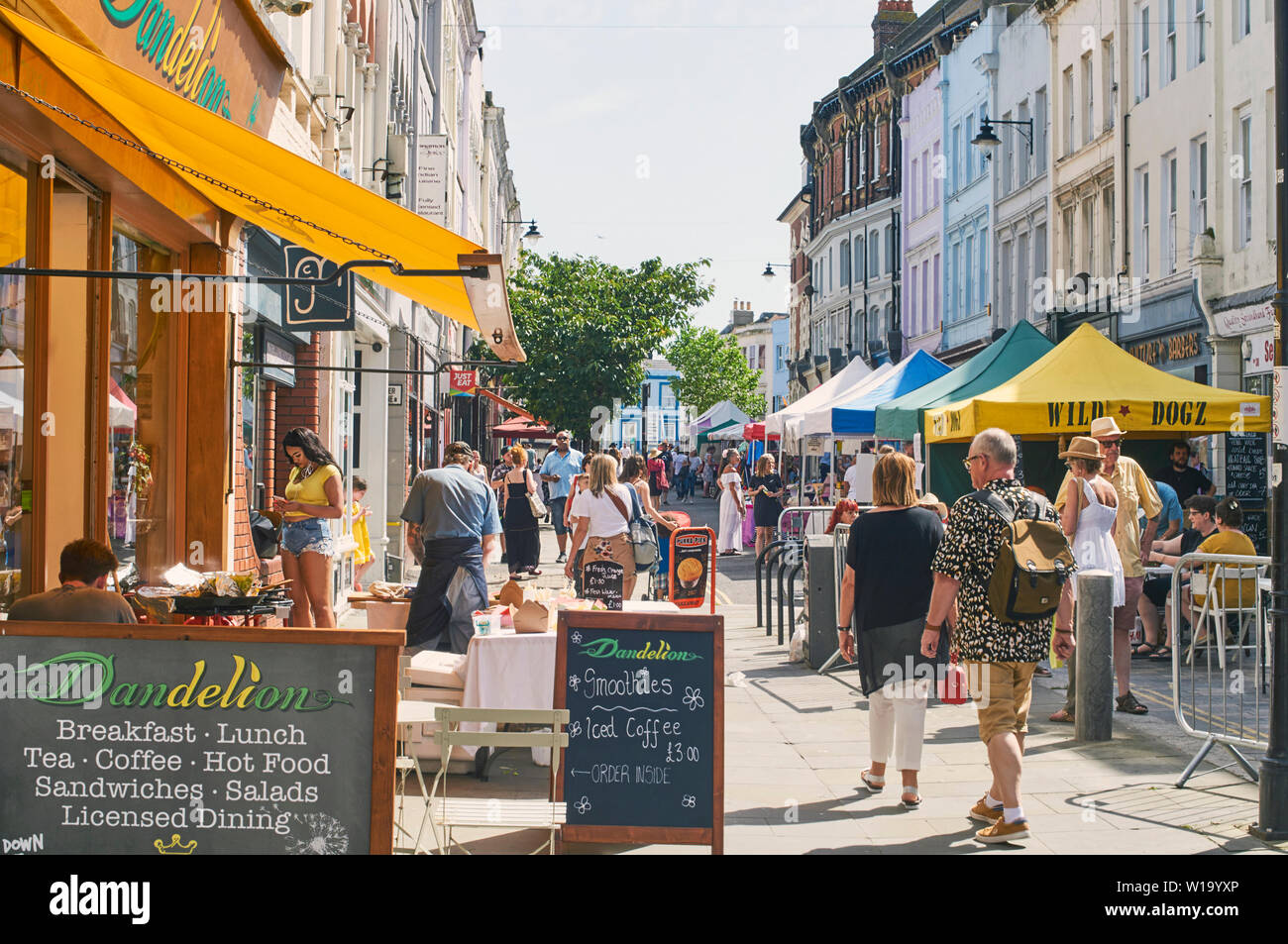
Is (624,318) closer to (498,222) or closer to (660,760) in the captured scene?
(498,222)

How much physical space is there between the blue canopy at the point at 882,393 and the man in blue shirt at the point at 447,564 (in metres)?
9.47

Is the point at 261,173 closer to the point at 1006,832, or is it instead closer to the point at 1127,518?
the point at 1006,832

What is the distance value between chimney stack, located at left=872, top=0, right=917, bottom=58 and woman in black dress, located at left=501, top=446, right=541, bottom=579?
40.2 m

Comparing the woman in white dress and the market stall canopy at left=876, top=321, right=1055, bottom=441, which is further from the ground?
the market stall canopy at left=876, top=321, right=1055, bottom=441

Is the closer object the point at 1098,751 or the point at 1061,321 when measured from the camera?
the point at 1098,751

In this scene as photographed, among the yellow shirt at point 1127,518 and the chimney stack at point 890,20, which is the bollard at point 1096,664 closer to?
the yellow shirt at point 1127,518

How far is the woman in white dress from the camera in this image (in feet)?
76.7

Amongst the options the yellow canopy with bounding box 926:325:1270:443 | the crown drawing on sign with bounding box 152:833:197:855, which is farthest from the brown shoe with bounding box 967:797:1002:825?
the yellow canopy with bounding box 926:325:1270:443

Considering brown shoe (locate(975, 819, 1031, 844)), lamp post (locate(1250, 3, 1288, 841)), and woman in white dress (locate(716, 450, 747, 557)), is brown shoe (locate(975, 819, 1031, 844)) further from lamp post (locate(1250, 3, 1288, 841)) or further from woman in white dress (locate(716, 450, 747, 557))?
woman in white dress (locate(716, 450, 747, 557))

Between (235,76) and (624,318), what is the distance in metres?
28.3

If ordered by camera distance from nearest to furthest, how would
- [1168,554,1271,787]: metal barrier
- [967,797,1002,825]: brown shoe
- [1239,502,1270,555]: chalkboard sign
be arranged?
[967,797,1002,825]: brown shoe < [1168,554,1271,787]: metal barrier < [1239,502,1270,555]: chalkboard sign

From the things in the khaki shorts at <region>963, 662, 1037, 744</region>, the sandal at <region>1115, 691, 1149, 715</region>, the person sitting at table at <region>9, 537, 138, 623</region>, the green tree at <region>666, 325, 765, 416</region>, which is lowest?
the sandal at <region>1115, 691, 1149, 715</region>

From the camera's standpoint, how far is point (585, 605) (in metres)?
7.81
